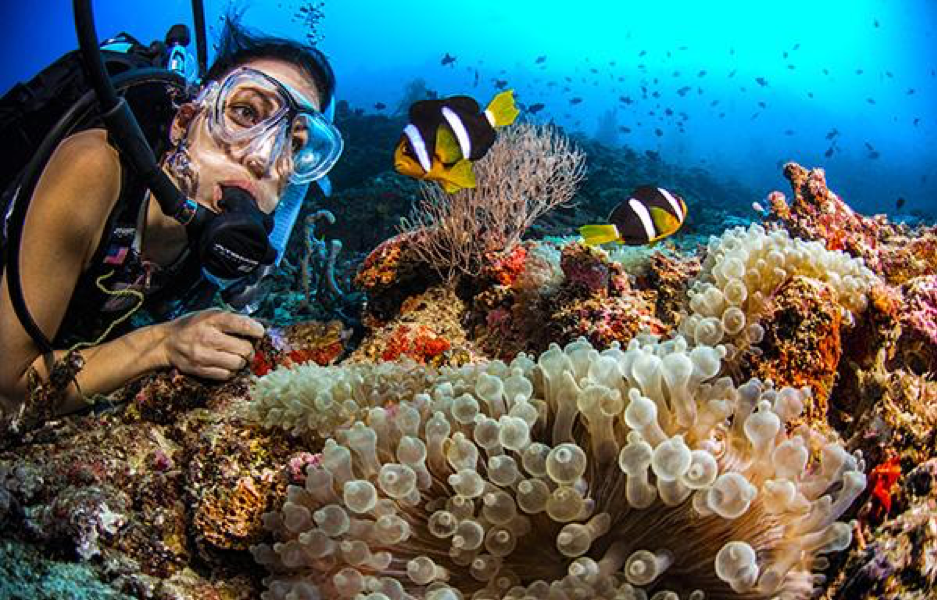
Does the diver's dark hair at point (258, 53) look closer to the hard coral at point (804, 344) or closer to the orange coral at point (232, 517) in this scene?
the orange coral at point (232, 517)

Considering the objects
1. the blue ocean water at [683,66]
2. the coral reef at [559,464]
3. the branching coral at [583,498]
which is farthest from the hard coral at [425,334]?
the blue ocean water at [683,66]

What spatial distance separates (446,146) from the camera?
3326 millimetres

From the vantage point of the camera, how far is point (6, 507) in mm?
1666

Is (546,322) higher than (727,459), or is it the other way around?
(727,459)

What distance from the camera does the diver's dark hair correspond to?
10.2 feet

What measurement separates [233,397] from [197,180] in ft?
3.59

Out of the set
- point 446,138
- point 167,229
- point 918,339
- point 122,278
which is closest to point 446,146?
point 446,138

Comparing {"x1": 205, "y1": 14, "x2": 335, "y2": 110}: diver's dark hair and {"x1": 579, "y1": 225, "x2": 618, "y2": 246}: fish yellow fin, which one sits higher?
{"x1": 205, "y1": 14, "x2": 335, "y2": 110}: diver's dark hair

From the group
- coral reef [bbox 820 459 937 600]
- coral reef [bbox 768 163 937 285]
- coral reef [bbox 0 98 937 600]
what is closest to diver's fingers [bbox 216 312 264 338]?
coral reef [bbox 0 98 937 600]

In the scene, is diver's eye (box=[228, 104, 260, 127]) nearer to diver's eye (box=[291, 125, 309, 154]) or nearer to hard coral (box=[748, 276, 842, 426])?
diver's eye (box=[291, 125, 309, 154])

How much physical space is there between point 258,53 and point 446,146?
1.22m

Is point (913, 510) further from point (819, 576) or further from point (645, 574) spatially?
point (645, 574)

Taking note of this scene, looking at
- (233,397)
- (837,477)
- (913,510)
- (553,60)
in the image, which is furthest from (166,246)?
(553,60)

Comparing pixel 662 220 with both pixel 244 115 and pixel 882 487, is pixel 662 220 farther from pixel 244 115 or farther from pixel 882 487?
pixel 244 115
